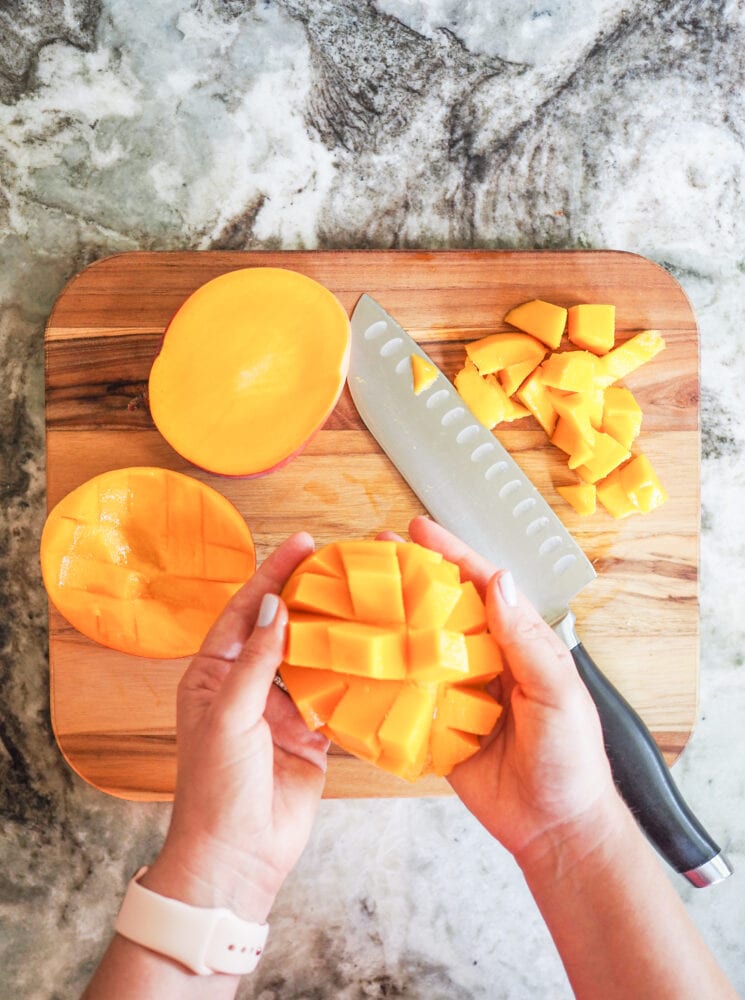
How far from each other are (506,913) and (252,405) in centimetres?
130

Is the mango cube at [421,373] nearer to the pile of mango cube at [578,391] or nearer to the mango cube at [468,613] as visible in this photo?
the pile of mango cube at [578,391]

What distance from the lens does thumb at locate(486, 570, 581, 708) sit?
129 centimetres

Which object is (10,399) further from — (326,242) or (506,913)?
(506,913)

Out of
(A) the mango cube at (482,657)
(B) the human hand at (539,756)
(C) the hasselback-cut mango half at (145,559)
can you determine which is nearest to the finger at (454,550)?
(B) the human hand at (539,756)

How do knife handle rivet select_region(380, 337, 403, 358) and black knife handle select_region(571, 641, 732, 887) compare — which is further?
knife handle rivet select_region(380, 337, 403, 358)

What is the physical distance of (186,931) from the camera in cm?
Answer: 125

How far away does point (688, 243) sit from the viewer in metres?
1.83


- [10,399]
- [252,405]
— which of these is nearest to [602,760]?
[252,405]

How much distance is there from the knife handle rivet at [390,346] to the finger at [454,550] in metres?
0.38

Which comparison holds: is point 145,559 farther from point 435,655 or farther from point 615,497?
point 615,497

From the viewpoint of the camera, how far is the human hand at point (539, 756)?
1.29m

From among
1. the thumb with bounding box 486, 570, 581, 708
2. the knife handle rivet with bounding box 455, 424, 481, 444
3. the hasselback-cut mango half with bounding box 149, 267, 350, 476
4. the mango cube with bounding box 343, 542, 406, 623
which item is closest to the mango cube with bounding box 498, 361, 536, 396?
the knife handle rivet with bounding box 455, 424, 481, 444

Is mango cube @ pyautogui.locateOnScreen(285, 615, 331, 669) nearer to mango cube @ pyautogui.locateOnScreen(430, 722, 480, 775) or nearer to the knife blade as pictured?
mango cube @ pyautogui.locateOnScreen(430, 722, 480, 775)

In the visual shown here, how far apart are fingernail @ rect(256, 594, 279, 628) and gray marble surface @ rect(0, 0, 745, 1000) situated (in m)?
0.76
